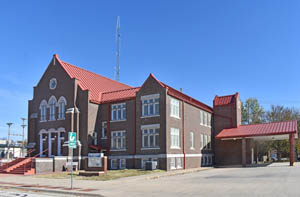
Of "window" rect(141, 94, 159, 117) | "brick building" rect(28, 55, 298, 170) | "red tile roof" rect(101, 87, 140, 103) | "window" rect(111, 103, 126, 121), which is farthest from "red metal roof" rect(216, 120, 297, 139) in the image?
"window" rect(111, 103, 126, 121)

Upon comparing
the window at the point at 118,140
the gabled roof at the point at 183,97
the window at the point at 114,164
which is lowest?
the window at the point at 114,164

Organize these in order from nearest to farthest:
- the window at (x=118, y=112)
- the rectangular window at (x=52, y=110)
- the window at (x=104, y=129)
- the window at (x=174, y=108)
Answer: the window at (x=174, y=108)
the window at (x=118, y=112)
the window at (x=104, y=129)
the rectangular window at (x=52, y=110)

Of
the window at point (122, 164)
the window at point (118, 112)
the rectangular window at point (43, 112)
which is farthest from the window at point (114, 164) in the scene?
the rectangular window at point (43, 112)

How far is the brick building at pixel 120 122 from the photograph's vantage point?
31.7 m

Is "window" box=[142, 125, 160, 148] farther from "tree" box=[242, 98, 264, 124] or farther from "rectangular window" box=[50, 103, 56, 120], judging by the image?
"tree" box=[242, 98, 264, 124]

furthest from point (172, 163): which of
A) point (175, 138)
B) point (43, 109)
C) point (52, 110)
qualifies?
point (43, 109)

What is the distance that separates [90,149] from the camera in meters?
34.2

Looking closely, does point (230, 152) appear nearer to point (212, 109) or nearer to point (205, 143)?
point (205, 143)

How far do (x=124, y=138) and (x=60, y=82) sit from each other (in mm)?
10087

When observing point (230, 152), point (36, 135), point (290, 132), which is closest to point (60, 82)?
point (36, 135)

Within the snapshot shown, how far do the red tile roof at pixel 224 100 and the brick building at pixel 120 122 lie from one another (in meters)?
2.54

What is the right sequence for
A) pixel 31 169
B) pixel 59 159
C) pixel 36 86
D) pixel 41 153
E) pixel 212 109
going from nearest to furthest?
pixel 31 169
pixel 59 159
pixel 41 153
pixel 36 86
pixel 212 109

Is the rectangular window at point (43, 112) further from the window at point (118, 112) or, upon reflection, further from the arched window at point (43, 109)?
the window at point (118, 112)

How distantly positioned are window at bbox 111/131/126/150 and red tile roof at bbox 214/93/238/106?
16006 millimetres
